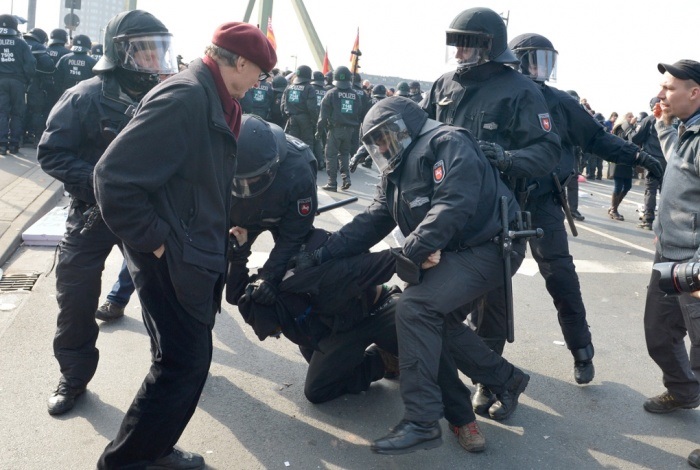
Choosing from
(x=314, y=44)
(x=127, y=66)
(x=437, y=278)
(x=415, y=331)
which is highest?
(x=314, y=44)

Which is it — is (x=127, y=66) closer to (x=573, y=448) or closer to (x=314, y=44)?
(x=573, y=448)

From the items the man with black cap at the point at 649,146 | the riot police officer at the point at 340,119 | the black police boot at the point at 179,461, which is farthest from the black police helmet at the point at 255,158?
the riot police officer at the point at 340,119

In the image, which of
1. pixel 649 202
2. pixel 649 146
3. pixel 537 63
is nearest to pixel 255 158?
pixel 537 63

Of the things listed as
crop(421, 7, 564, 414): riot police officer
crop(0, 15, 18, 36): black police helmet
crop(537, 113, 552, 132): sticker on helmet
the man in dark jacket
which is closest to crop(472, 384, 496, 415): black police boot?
crop(421, 7, 564, 414): riot police officer

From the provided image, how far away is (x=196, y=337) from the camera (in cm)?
285

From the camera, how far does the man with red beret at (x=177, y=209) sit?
8.30ft

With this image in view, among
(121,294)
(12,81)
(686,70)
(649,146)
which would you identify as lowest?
(121,294)

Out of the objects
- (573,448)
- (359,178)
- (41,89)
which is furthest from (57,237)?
(359,178)

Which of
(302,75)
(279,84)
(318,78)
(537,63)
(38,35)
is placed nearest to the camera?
(537,63)

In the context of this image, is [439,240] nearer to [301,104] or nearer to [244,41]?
[244,41]

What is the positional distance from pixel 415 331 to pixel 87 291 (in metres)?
1.73

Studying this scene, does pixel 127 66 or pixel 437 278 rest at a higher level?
pixel 127 66

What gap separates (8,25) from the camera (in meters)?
10.9

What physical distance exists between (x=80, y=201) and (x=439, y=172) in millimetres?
1884
